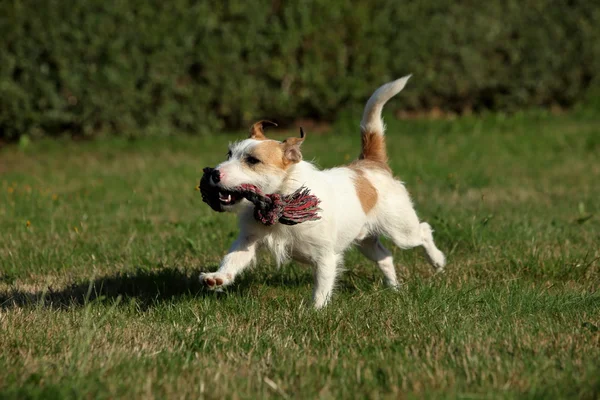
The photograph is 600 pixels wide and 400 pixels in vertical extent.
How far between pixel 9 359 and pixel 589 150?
9496 mm

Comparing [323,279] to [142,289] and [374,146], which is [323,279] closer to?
[142,289]

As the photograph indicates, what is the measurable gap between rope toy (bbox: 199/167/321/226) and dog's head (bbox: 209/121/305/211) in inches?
1.3

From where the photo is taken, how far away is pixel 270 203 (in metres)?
4.25

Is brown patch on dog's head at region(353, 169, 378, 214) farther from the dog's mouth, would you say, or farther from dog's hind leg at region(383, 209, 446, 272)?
the dog's mouth

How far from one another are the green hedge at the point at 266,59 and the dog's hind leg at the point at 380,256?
20.7 feet

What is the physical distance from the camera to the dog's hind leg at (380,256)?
5.39m

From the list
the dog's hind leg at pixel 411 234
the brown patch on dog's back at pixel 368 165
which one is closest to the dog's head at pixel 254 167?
the brown patch on dog's back at pixel 368 165

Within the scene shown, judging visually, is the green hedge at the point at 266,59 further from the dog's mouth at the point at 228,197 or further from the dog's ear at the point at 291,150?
the dog's mouth at the point at 228,197

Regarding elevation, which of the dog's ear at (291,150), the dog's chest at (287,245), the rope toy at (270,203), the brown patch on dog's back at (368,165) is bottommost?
the dog's chest at (287,245)

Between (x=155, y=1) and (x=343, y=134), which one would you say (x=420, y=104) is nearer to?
(x=343, y=134)

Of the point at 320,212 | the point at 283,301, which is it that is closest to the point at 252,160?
the point at 320,212

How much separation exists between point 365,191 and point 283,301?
0.90 meters

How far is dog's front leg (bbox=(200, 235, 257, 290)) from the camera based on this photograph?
4.19m

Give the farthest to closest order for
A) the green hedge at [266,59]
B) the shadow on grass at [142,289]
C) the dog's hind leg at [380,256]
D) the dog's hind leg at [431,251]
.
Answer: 1. the green hedge at [266,59]
2. the dog's hind leg at [431,251]
3. the dog's hind leg at [380,256]
4. the shadow on grass at [142,289]
